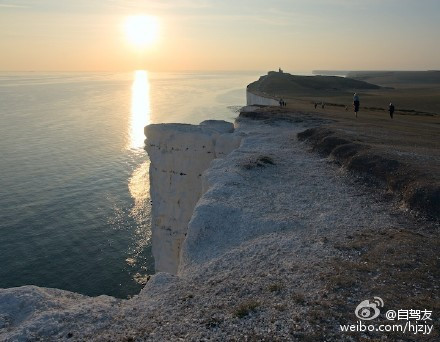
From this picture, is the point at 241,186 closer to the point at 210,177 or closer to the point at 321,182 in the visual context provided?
the point at 210,177

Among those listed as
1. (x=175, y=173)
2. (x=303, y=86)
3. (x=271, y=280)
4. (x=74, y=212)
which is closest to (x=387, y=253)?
(x=271, y=280)

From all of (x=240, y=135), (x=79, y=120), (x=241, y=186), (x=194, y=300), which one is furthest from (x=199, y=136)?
(x=79, y=120)

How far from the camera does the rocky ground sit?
9828 millimetres

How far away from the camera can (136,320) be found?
10.7 m

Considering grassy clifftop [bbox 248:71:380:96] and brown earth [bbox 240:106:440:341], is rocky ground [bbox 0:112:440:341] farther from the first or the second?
grassy clifftop [bbox 248:71:380:96]

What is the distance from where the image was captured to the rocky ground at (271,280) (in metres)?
9.83

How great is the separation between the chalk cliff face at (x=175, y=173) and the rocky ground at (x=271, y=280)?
35.7 feet

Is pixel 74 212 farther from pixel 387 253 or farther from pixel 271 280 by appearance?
pixel 387 253

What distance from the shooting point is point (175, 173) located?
31.2m

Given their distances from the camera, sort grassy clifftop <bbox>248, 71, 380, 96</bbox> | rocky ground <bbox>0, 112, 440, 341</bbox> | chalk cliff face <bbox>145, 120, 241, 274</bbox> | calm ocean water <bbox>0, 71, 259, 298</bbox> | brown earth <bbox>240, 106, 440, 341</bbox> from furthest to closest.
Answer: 1. grassy clifftop <bbox>248, 71, 380, 96</bbox>
2. calm ocean water <bbox>0, 71, 259, 298</bbox>
3. chalk cliff face <bbox>145, 120, 241, 274</bbox>
4. rocky ground <bbox>0, 112, 440, 341</bbox>
5. brown earth <bbox>240, 106, 440, 341</bbox>

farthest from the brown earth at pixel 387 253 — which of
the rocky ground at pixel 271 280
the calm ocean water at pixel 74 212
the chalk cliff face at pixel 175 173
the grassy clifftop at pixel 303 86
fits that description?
the grassy clifftop at pixel 303 86

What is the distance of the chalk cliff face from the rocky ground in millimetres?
10870

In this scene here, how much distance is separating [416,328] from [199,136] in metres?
22.8

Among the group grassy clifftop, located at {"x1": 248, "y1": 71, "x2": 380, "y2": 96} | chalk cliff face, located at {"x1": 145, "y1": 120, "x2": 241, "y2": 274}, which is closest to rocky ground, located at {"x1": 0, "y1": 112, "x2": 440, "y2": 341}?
chalk cliff face, located at {"x1": 145, "y1": 120, "x2": 241, "y2": 274}
